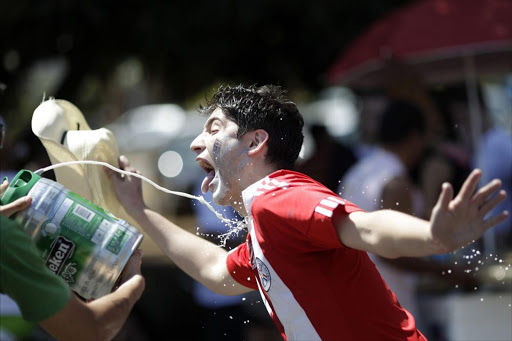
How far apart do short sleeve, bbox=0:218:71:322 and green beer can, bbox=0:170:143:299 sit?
0.25 metres

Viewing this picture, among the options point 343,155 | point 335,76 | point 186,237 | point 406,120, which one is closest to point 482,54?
point 335,76

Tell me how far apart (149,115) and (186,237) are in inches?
701

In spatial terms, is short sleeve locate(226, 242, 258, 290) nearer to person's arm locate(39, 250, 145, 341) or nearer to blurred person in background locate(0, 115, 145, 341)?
person's arm locate(39, 250, 145, 341)

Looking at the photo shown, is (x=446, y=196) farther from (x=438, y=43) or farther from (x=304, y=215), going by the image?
(x=438, y=43)

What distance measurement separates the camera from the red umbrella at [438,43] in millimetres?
6387

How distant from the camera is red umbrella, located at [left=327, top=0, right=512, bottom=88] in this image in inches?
251

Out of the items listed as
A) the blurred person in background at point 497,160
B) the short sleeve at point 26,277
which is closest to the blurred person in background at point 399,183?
the blurred person in background at point 497,160

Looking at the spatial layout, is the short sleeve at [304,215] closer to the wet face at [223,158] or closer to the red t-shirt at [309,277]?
the red t-shirt at [309,277]

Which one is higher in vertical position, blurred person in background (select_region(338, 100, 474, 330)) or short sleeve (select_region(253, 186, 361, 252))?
short sleeve (select_region(253, 186, 361, 252))

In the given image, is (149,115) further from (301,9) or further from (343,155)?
(343,155)

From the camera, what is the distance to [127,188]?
3137 mm

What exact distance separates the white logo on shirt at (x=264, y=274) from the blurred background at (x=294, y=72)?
7.35 ft

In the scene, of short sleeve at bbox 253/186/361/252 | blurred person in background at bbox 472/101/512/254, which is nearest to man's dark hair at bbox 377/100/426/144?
blurred person in background at bbox 472/101/512/254

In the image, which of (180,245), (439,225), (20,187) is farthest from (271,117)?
(439,225)
